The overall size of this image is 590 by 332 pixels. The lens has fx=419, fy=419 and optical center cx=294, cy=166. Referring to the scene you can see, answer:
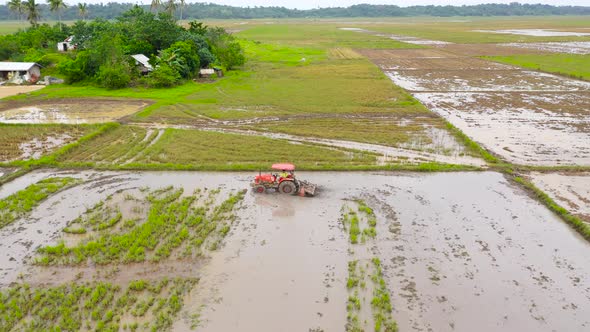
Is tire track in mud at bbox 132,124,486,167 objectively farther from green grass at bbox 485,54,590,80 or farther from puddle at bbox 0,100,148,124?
green grass at bbox 485,54,590,80

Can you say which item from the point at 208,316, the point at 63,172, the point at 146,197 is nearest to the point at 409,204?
the point at 208,316

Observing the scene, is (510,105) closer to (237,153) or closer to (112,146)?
(237,153)

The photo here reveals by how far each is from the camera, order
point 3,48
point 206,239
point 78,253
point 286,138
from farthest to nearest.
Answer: point 3,48 < point 286,138 < point 206,239 < point 78,253

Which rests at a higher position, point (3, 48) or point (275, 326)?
point (3, 48)

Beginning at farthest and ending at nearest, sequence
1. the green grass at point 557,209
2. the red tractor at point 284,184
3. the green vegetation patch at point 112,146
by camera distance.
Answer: the green vegetation patch at point 112,146 → the red tractor at point 284,184 → the green grass at point 557,209

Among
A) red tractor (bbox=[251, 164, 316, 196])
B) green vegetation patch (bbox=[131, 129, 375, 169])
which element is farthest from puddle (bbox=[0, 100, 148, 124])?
red tractor (bbox=[251, 164, 316, 196])

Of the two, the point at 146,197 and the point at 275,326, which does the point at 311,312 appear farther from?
the point at 146,197

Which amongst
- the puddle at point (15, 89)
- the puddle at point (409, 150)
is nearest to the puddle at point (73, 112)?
the puddle at point (15, 89)

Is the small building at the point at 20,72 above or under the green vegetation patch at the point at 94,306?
above

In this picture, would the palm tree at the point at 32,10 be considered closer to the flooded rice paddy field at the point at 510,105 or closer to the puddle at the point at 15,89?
the puddle at the point at 15,89
